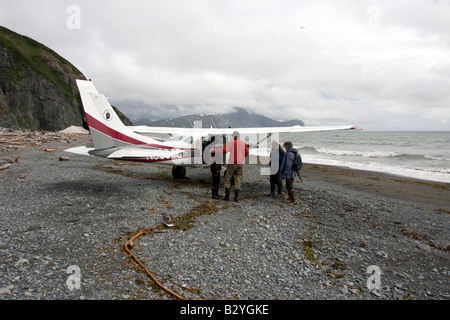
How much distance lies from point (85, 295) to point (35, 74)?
6063 cm

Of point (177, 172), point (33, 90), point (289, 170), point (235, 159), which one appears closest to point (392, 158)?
point (289, 170)

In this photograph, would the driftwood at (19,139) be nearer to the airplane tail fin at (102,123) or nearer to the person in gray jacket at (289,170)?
the airplane tail fin at (102,123)

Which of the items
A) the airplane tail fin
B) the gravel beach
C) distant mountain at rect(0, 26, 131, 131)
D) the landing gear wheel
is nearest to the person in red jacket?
the gravel beach

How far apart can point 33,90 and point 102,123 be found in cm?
5218

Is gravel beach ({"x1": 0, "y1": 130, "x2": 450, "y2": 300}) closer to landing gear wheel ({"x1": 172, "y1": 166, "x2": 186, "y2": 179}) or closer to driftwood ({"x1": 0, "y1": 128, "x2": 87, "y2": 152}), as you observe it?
landing gear wheel ({"x1": 172, "y1": 166, "x2": 186, "y2": 179})

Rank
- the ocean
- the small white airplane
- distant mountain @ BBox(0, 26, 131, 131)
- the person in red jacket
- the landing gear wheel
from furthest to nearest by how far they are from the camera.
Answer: distant mountain @ BBox(0, 26, 131, 131) → the ocean → the landing gear wheel → the small white airplane → the person in red jacket

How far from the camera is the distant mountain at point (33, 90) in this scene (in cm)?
4366

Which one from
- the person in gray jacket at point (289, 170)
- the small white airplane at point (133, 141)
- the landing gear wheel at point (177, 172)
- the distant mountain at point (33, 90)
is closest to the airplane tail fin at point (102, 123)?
the small white airplane at point (133, 141)

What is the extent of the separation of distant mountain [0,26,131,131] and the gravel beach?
43168 millimetres

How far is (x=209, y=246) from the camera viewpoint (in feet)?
16.6

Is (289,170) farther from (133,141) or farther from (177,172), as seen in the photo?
(133,141)

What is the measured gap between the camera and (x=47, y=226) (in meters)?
5.35

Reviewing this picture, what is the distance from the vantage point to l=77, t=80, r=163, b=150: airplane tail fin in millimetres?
8320
